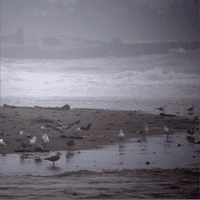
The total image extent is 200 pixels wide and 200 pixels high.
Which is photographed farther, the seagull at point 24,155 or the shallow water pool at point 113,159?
the seagull at point 24,155

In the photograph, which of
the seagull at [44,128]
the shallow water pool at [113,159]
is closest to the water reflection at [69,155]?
the shallow water pool at [113,159]

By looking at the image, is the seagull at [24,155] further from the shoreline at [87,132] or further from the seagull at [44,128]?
the seagull at [44,128]

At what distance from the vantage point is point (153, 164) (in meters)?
4.52

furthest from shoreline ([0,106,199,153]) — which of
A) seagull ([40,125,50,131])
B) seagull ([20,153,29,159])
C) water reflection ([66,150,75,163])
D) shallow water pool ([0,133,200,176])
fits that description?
shallow water pool ([0,133,200,176])

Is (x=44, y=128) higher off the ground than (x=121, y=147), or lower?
higher

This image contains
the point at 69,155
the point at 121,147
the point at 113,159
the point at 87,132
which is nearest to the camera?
the point at 113,159

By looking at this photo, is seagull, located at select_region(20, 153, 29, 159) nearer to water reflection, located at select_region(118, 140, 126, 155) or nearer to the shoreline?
the shoreline

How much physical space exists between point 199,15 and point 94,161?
7.85 m

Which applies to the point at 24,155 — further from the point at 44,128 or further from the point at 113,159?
the point at 44,128

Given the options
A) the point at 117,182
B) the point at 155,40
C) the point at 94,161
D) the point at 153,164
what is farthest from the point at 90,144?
the point at 155,40

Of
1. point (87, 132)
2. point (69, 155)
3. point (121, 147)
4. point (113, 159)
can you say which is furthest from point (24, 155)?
point (87, 132)

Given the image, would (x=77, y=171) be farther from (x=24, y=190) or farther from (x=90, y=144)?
(x=90, y=144)

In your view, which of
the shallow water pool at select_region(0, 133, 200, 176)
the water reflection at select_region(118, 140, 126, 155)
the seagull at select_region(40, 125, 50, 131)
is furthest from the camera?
the seagull at select_region(40, 125, 50, 131)

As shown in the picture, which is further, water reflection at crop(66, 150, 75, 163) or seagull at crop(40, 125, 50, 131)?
seagull at crop(40, 125, 50, 131)
